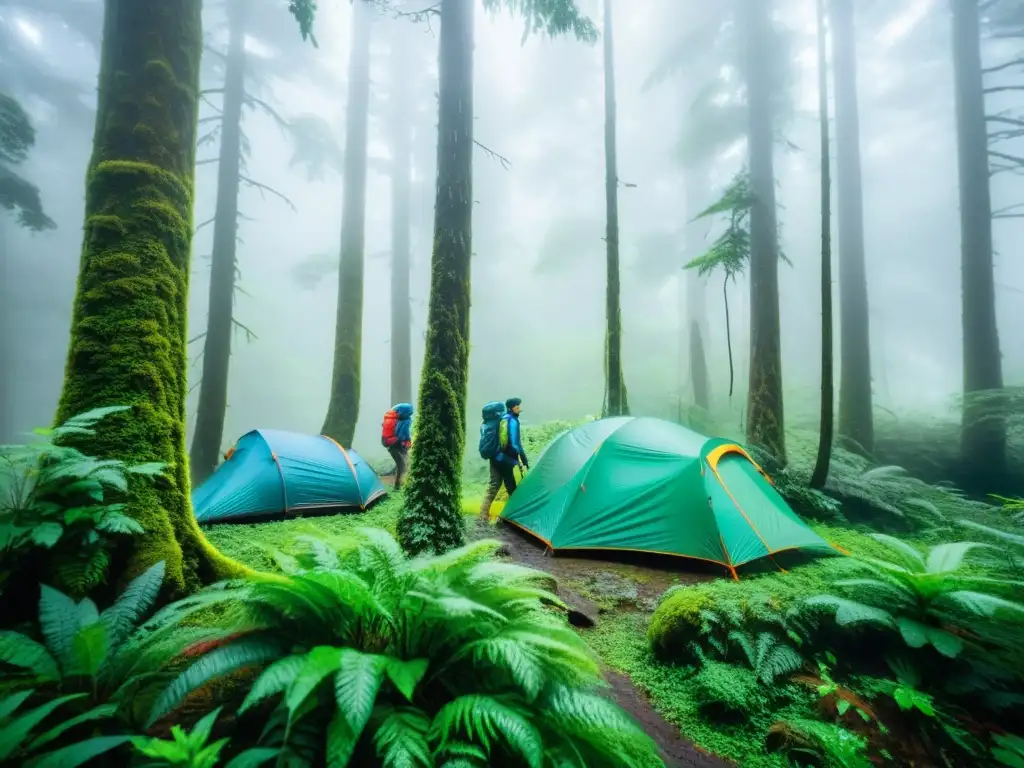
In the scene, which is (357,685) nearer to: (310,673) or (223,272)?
(310,673)

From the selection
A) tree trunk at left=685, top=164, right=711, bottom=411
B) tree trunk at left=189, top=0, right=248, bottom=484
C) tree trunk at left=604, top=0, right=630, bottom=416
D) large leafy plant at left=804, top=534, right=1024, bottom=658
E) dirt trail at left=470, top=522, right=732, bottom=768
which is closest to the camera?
dirt trail at left=470, top=522, right=732, bottom=768

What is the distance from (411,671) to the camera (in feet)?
6.07

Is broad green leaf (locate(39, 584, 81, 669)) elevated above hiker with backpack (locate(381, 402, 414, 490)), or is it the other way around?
hiker with backpack (locate(381, 402, 414, 490))

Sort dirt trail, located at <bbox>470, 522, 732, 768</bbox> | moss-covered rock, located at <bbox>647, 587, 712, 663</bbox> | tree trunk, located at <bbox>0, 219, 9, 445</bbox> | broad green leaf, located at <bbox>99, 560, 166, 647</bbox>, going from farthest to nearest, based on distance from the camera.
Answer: tree trunk, located at <bbox>0, 219, 9, 445</bbox> < moss-covered rock, located at <bbox>647, 587, 712, 663</bbox> < dirt trail, located at <bbox>470, 522, 732, 768</bbox> < broad green leaf, located at <bbox>99, 560, 166, 647</bbox>

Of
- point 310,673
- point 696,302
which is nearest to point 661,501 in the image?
point 310,673

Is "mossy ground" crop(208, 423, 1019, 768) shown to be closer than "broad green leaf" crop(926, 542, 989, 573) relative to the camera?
Yes

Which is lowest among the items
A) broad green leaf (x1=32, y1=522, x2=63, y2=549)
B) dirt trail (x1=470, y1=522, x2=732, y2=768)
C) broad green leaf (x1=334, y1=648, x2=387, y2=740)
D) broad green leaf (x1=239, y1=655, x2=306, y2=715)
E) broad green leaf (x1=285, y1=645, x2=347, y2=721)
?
dirt trail (x1=470, y1=522, x2=732, y2=768)

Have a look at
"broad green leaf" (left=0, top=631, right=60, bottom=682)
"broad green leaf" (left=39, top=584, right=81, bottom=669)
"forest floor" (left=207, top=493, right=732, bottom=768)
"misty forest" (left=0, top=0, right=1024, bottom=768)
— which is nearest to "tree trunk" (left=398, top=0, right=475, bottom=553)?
"misty forest" (left=0, top=0, right=1024, bottom=768)

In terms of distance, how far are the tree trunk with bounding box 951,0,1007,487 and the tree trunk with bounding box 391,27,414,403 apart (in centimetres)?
1658

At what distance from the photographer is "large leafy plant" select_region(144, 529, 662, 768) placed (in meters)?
1.67

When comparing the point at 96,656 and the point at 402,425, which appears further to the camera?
the point at 402,425

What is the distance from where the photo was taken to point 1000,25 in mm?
11734

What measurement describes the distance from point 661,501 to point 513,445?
264 centimetres

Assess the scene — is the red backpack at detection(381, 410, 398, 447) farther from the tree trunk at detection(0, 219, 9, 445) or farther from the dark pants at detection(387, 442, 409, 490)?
the tree trunk at detection(0, 219, 9, 445)
